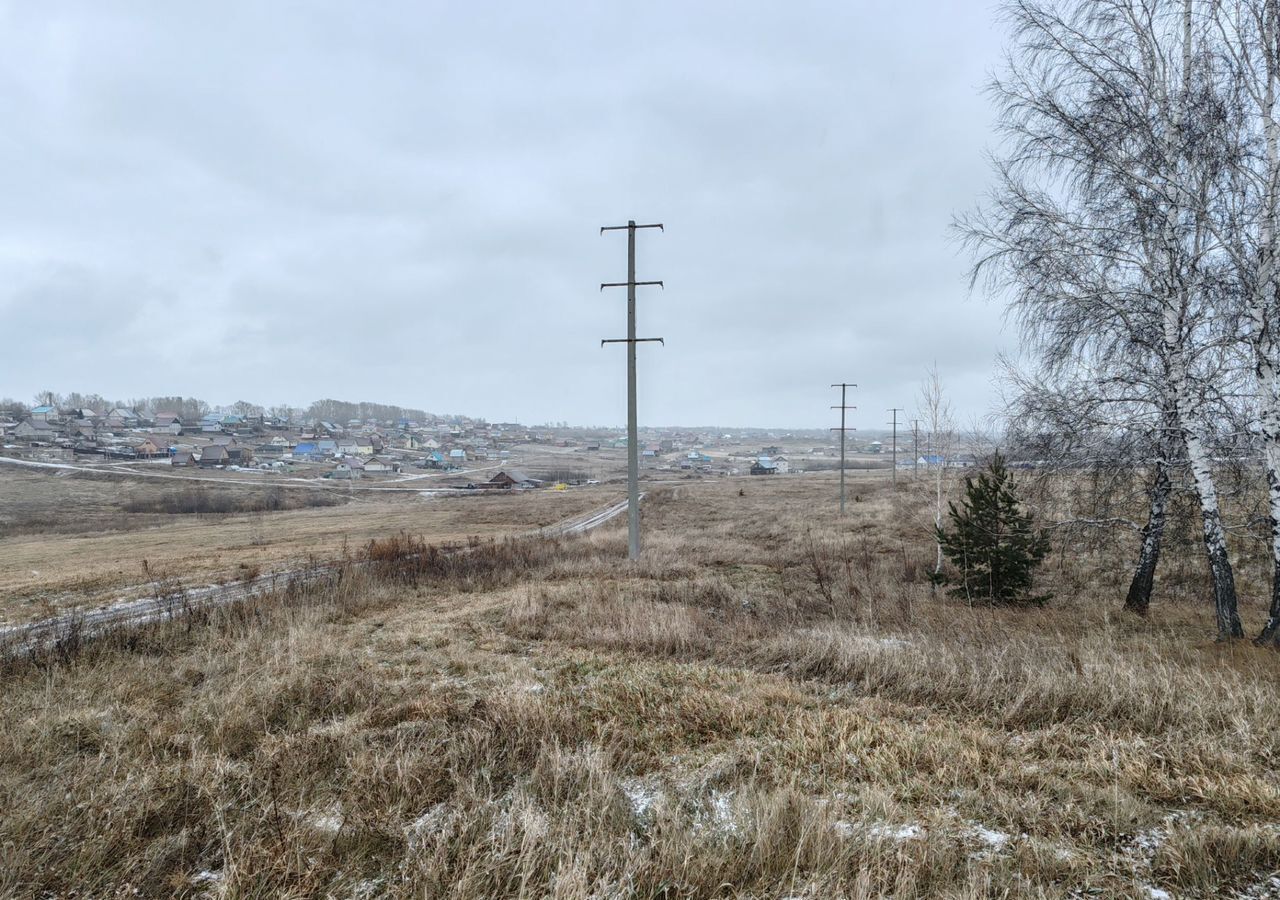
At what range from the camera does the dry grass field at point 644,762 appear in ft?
9.46

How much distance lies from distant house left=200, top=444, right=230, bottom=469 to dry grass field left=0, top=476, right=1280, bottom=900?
115 metres

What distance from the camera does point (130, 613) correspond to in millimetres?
10430

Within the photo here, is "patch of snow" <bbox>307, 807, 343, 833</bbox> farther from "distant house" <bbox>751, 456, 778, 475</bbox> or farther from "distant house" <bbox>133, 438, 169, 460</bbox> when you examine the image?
"distant house" <bbox>133, 438, 169, 460</bbox>

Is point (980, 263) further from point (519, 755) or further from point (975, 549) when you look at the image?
point (519, 755)

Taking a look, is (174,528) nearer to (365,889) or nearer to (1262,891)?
(365,889)

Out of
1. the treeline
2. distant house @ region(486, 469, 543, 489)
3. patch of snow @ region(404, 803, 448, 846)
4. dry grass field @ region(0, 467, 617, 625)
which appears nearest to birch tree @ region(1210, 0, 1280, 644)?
the treeline

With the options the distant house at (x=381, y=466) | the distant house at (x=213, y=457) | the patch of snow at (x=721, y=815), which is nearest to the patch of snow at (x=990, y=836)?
the patch of snow at (x=721, y=815)

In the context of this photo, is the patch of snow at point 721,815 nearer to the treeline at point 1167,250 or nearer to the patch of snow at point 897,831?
the patch of snow at point 897,831

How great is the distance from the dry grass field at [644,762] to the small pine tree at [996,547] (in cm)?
245

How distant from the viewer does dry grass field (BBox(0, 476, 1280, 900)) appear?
113 inches

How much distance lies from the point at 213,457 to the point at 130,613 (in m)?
113

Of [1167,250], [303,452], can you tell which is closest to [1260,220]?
[1167,250]

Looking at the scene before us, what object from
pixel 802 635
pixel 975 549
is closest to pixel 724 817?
pixel 802 635

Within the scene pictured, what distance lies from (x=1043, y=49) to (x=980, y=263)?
3062 millimetres
